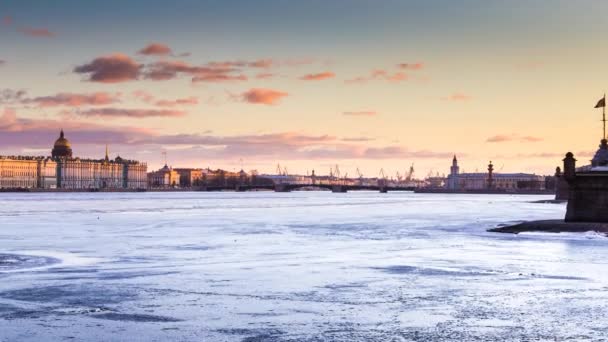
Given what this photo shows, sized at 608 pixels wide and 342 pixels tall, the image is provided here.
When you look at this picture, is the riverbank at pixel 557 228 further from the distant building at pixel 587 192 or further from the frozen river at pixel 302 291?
the frozen river at pixel 302 291

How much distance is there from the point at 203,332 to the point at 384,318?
8.47 feet

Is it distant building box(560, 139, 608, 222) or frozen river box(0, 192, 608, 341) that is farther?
distant building box(560, 139, 608, 222)

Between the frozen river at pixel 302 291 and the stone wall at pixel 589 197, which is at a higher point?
the stone wall at pixel 589 197

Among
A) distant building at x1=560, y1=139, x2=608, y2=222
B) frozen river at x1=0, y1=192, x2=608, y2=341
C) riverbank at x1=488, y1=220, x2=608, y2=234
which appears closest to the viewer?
frozen river at x1=0, y1=192, x2=608, y2=341

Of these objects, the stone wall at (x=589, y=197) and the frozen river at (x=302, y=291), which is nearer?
the frozen river at (x=302, y=291)

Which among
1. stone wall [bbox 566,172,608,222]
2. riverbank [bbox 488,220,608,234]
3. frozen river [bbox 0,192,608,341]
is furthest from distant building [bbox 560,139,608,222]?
frozen river [bbox 0,192,608,341]

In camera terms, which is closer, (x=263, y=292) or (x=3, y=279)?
(x=263, y=292)

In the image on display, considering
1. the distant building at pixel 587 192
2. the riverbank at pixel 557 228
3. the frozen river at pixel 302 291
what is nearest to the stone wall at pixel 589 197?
the distant building at pixel 587 192

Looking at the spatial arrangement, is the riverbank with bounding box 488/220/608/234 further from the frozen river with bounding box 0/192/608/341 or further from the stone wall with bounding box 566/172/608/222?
the frozen river with bounding box 0/192/608/341

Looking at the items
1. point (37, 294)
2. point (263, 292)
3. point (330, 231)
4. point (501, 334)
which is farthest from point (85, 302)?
point (330, 231)

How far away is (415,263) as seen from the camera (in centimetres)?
1975

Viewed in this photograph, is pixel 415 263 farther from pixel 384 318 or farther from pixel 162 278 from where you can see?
pixel 384 318

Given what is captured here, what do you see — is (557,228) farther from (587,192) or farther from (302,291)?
(302,291)

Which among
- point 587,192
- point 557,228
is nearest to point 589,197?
point 587,192
